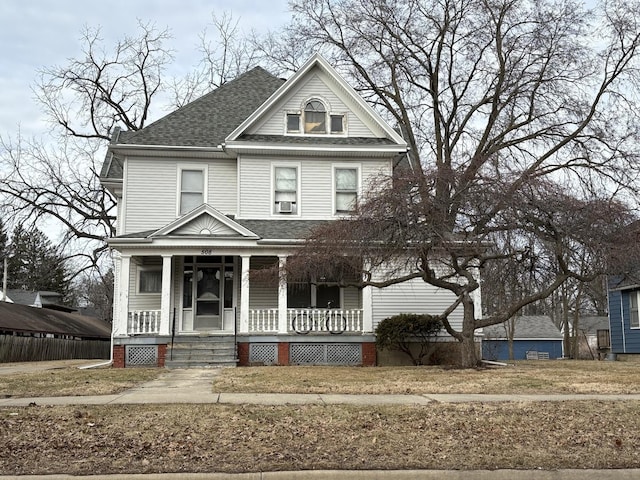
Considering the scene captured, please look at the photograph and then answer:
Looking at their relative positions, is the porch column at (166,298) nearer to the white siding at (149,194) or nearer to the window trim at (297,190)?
the white siding at (149,194)

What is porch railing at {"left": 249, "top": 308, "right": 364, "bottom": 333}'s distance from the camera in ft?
66.9

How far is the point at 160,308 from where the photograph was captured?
2170 cm

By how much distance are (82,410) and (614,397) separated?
26.8ft

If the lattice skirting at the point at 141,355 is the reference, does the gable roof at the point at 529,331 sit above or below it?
above

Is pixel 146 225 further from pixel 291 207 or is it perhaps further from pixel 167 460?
pixel 167 460

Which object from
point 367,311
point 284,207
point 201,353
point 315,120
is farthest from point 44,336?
point 367,311

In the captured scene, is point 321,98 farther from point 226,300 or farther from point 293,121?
point 226,300

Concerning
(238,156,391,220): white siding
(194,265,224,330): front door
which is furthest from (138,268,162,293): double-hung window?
(238,156,391,220): white siding

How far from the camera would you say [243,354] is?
19906mm

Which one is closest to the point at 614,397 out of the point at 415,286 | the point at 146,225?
the point at 415,286

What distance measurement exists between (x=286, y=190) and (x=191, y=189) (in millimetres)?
3172

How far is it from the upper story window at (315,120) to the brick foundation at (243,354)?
24.3 ft

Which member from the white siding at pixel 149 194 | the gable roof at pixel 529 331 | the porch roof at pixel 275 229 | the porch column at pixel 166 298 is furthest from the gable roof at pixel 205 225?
the gable roof at pixel 529 331

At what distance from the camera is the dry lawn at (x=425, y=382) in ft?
39.1
